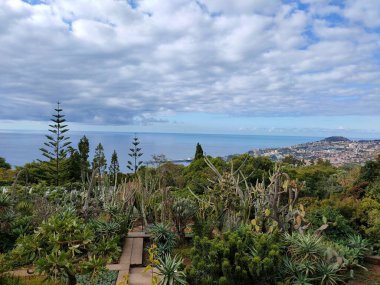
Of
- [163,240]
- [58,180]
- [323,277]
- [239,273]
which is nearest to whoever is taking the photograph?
[239,273]

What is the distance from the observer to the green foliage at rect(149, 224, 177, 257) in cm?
540

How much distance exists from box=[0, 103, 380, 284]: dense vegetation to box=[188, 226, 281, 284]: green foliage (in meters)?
0.01

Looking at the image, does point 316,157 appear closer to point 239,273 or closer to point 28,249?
point 239,273

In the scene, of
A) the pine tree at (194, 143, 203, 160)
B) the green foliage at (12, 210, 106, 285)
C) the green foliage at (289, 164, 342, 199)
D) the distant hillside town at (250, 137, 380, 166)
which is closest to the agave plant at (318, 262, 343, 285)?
the green foliage at (12, 210, 106, 285)

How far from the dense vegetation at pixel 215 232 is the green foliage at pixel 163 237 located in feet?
0.05

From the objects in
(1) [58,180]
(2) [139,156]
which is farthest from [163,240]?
(2) [139,156]

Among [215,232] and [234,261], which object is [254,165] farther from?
[234,261]

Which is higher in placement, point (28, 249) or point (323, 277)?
point (28, 249)

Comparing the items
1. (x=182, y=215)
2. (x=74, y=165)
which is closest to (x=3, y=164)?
(x=74, y=165)

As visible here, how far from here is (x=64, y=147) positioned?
54.1 feet

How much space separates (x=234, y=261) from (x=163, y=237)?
6.60ft

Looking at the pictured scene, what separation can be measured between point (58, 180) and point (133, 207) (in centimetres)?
1048

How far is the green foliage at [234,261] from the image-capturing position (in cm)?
354

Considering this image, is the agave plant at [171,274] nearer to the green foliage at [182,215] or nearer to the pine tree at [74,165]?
the green foliage at [182,215]
